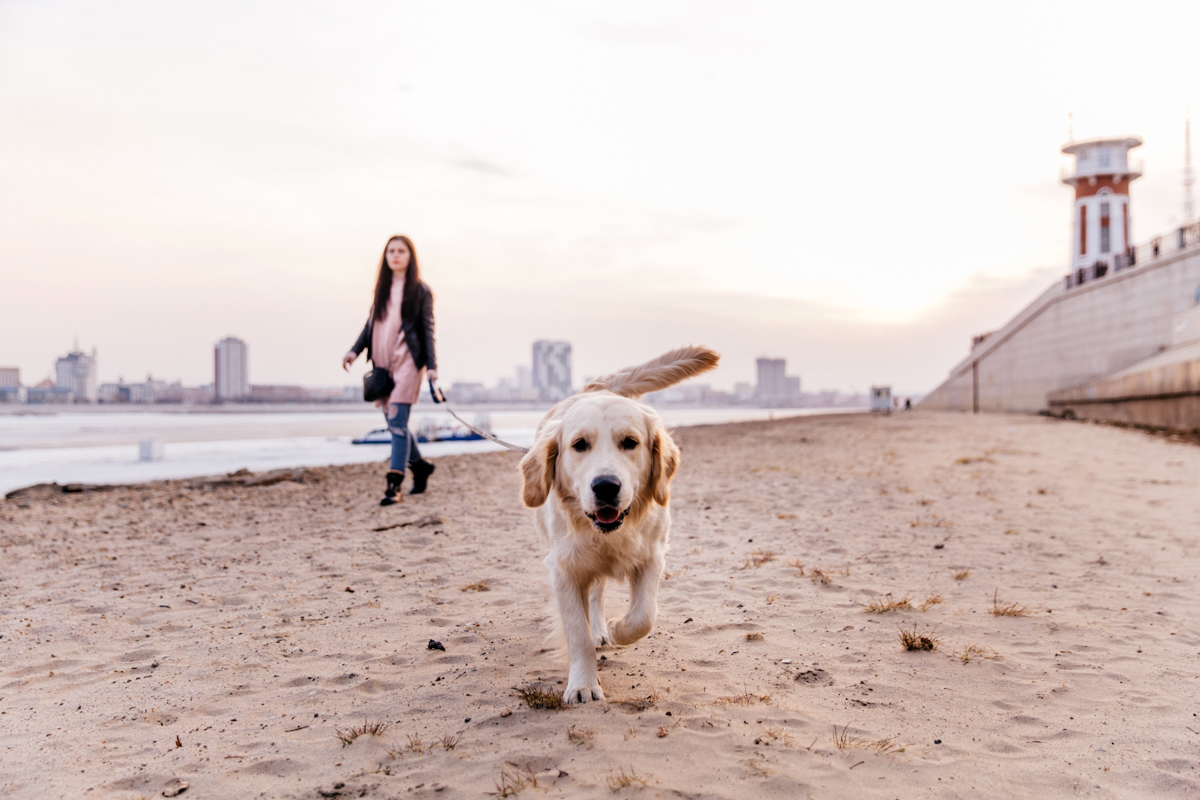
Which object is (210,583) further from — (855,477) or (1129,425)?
(1129,425)

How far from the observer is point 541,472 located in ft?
11.2

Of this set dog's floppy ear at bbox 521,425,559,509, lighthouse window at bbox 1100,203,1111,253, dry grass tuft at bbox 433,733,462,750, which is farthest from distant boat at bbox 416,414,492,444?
lighthouse window at bbox 1100,203,1111,253

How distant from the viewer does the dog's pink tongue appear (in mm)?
3018

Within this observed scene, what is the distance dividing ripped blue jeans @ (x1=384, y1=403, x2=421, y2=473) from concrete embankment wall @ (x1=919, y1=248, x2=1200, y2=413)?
2437 centimetres

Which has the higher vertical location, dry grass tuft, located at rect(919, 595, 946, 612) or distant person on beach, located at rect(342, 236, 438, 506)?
distant person on beach, located at rect(342, 236, 438, 506)

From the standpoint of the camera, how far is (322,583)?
16.0 ft

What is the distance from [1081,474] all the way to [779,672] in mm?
8755

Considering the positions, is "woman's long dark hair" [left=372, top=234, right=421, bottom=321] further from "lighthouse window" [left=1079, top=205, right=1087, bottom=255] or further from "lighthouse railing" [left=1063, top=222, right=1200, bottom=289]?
"lighthouse window" [left=1079, top=205, right=1087, bottom=255]

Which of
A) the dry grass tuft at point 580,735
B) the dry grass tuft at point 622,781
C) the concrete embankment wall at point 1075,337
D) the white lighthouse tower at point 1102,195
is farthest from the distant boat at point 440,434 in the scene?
the white lighthouse tower at point 1102,195

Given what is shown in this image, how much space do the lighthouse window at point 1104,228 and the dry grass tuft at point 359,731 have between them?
5233 centimetres

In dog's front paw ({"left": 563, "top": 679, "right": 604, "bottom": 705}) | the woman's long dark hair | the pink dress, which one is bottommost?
dog's front paw ({"left": 563, "top": 679, "right": 604, "bottom": 705})

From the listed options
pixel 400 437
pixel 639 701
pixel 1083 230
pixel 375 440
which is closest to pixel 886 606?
pixel 639 701

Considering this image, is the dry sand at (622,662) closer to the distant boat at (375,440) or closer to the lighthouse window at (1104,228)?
the distant boat at (375,440)

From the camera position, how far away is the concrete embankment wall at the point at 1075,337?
2264 centimetres
